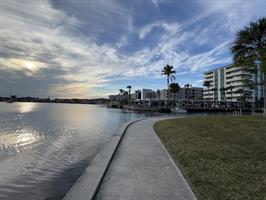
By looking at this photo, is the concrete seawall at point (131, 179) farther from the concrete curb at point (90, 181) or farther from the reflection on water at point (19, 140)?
the reflection on water at point (19, 140)

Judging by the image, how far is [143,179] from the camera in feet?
18.8

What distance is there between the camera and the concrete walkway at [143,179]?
477cm

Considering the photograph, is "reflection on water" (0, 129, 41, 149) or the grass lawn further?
"reflection on water" (0, 129, 41, 149)

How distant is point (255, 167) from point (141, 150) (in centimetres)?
393

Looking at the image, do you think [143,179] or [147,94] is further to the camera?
[147,94]

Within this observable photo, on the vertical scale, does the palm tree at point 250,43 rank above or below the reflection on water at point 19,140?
above

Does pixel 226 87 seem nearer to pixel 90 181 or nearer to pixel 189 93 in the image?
pixel 189 93

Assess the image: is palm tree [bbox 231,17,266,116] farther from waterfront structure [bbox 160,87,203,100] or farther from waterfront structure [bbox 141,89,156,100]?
waterfront structure [bbox 141,89,156,100]

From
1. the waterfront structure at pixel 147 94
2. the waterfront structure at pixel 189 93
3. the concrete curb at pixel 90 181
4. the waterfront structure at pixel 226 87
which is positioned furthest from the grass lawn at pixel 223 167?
the waterfront structure at pixel 147 94

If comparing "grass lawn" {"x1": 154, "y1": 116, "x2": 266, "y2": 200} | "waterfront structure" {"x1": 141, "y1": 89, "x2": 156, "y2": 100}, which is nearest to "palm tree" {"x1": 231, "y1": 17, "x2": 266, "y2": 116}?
"grass lawn" {"x1": 154, "y1": 116, "x2": 266, "y2": 200}

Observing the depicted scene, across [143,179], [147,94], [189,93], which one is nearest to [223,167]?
[143,179]

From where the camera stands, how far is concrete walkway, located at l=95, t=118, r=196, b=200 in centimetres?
477

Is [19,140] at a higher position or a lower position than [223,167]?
lower

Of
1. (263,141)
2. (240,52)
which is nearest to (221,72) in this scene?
(240,52)
